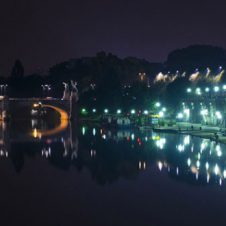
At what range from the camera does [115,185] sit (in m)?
24.3

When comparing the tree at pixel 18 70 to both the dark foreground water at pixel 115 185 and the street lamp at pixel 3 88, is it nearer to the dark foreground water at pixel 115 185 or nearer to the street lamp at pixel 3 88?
the street lamp at pixel 3 88

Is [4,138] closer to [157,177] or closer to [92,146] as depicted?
[92,146]

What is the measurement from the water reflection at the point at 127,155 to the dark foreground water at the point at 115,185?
0.17 ft

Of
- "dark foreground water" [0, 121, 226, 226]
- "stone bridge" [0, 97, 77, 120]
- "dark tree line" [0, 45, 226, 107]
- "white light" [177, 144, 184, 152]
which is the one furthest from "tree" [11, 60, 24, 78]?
"white light" [177, 144, 184, 152]

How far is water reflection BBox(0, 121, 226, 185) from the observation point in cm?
2711

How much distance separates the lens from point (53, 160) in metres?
34.2

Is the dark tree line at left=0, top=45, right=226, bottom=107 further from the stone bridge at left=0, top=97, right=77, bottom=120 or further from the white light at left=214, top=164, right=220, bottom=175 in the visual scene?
the white light at left=214, top=164, right=220, bottom=175

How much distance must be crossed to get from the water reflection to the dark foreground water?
0.17 feet

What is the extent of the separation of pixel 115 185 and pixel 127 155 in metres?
11.7

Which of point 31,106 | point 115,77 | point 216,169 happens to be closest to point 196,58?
point 115,77

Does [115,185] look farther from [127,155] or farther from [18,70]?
[18,70]

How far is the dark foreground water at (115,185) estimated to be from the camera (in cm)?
1833

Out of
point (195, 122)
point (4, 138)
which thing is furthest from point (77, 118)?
point (4, 138)

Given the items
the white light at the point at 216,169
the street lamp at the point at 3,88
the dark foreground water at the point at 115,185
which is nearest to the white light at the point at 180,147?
the dark foreground water at the point at 115,185
